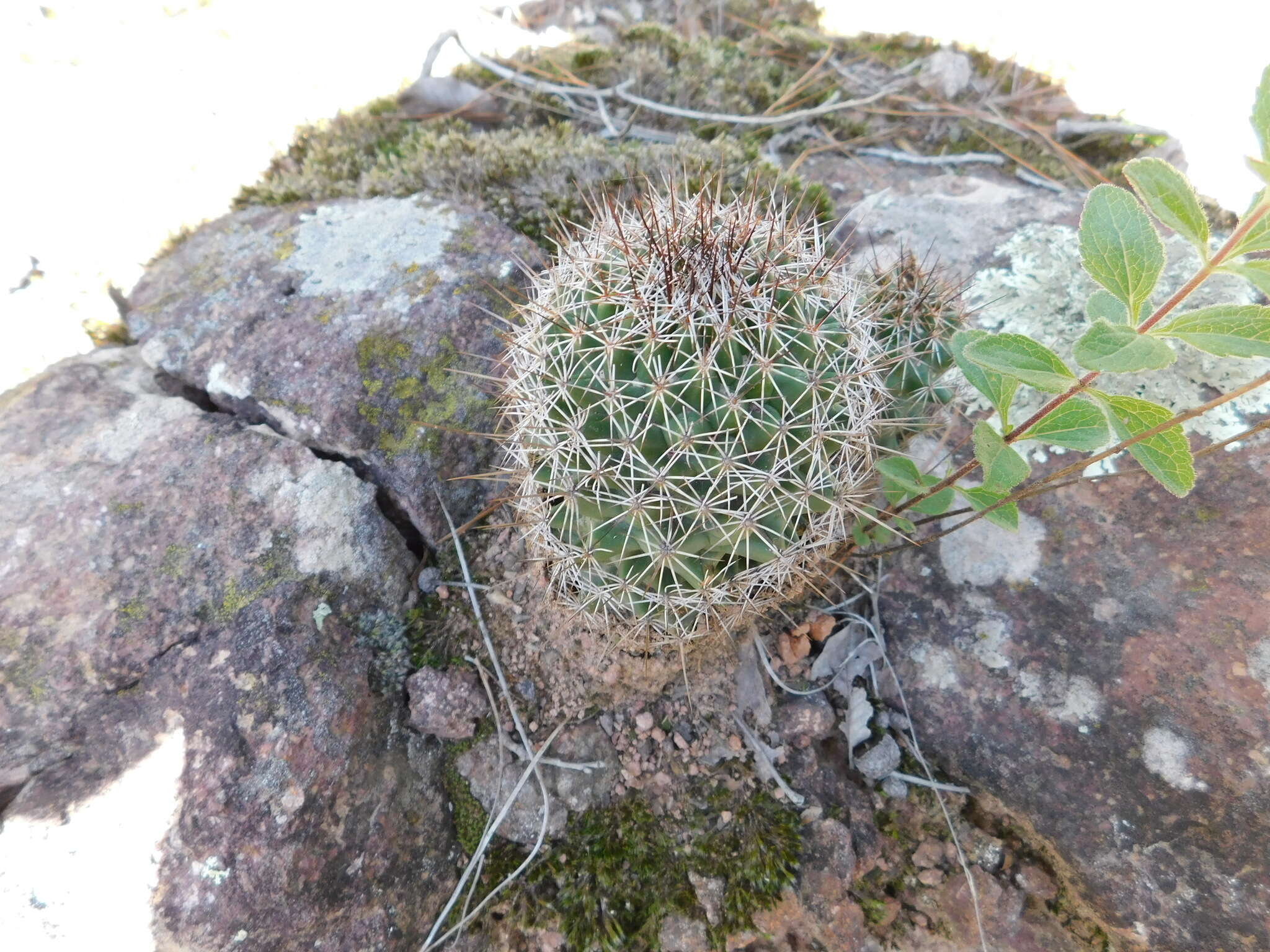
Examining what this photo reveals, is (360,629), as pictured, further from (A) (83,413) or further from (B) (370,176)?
(B) (370,176)

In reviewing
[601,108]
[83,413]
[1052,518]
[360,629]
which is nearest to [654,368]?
[360,629]

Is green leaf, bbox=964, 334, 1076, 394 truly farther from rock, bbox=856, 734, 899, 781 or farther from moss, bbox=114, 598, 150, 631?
moss, bbox=114, 598, 150, 631

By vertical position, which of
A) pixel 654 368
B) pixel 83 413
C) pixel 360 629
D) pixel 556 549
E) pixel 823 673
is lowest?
pixel 823 673

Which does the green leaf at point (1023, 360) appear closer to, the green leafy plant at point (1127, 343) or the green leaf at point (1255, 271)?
the green leafy plant at point (1127, 343)

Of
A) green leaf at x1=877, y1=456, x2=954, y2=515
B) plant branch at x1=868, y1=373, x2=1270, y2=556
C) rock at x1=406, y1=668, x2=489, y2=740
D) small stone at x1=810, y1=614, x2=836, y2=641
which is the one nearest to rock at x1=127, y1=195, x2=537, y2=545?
rock at x1=406, y1=668, x2=489, y2=740

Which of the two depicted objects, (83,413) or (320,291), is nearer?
(83,413)
